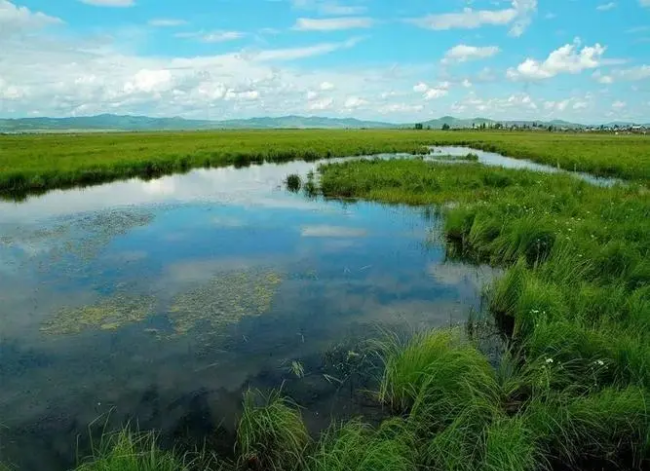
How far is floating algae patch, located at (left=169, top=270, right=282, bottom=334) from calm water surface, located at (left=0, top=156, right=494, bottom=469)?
0.05m

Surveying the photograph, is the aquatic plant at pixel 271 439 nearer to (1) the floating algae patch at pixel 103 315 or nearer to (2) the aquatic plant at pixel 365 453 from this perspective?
(2) the aquatic plant at pixel 365 453

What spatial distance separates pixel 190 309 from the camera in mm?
9758

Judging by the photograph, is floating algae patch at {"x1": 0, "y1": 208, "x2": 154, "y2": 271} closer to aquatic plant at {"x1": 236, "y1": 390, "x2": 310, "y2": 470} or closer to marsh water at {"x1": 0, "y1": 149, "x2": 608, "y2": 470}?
marsh water at {"x1": 0, "y1": 149, "x2": 608, "y2": 470}

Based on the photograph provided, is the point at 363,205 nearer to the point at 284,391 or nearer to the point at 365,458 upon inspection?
the point at 284,391

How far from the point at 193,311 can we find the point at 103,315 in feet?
5.86

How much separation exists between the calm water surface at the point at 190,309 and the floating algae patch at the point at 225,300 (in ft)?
0.16

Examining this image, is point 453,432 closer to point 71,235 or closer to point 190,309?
point 190,309

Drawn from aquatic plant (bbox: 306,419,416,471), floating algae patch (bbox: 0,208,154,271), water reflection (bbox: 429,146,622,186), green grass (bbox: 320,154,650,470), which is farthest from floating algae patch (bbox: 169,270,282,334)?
water reflection (bbox: 429,146,622,186)

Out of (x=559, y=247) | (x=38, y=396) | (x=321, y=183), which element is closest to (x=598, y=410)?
(x=559, y=247)

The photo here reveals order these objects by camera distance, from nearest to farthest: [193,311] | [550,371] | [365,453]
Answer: [365,453] < [550,371] < [193,311]

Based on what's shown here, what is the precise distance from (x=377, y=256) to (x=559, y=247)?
492 cm

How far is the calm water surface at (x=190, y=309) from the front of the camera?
660 centimetres

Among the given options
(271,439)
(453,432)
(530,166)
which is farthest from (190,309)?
(530,166)

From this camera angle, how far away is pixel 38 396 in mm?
6781
